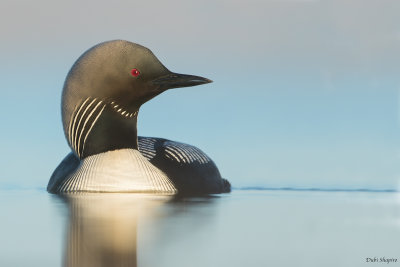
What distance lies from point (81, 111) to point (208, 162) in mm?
1257

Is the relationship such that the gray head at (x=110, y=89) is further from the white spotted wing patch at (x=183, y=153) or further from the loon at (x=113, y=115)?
the white spotted wing patch at (x=183, y=153)

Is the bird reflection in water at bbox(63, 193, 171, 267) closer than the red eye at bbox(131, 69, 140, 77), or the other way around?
the bird reflection in water at bbox(63, 193, 171, 267)

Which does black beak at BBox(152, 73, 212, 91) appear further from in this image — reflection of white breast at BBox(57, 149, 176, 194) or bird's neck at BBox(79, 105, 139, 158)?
reflection of white breast at BBox(57, 149, 176, 194)

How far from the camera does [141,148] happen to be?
218 inches

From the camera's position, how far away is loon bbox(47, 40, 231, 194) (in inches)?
197

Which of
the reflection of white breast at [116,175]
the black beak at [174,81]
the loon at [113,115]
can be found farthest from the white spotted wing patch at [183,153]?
the black beak at [174,81]

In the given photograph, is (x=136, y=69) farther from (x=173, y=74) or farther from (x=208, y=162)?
(x=208, y=162)

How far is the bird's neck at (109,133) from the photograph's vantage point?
201 inches

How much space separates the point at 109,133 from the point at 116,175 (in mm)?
339

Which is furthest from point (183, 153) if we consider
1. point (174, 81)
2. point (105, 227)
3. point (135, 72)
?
point (105, 227)


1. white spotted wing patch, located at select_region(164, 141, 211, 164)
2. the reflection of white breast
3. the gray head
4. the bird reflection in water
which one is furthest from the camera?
white spotted wing patch, located at select_region(164, 141, 211, 164)

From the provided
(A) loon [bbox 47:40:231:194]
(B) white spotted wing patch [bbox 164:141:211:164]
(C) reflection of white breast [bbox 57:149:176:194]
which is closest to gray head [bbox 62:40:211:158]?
(A) loon [bbox 47:40:231:194]

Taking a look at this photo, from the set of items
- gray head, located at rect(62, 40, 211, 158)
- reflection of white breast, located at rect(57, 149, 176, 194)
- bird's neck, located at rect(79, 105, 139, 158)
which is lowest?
reflection of white breast, located at rect(57, 149, 176, 194)

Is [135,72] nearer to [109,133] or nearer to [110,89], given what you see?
[110,89]
